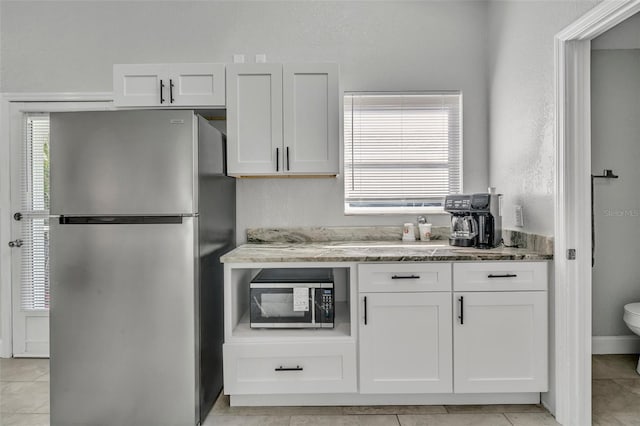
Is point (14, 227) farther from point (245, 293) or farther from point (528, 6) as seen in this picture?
point (528, 6)

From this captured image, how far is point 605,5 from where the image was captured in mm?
1707

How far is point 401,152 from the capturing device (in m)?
3.01

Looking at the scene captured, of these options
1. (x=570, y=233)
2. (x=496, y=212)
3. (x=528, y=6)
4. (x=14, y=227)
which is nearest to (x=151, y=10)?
(x=14, y=227)

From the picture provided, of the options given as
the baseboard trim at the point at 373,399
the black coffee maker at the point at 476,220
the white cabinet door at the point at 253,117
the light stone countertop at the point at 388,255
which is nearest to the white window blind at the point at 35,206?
the white cabinet door at the point at 253,117

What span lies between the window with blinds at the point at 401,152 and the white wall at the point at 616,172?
1.13 m

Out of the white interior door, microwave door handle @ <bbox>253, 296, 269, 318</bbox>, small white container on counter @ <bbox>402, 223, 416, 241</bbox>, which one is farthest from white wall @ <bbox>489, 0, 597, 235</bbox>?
the white interior door

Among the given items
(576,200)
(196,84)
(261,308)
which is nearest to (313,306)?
(261,308)

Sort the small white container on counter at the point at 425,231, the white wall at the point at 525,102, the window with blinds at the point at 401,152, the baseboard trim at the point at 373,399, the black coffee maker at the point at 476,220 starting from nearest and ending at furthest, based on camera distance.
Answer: the white wall at the point at 525,102 → the baseboard trim at the point at 373,399 → the black coffee maker at the point at 476,220 → the small white container on counter at the point at 425,231 → the window with blinds at the point at 401,152

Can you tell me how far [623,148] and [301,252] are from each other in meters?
2.69

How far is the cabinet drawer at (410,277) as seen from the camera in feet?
7.16

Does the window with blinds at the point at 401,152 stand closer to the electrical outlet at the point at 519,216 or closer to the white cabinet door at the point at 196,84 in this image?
the electrical outlet at the point at 519,216

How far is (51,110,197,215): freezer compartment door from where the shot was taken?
79.6 inches

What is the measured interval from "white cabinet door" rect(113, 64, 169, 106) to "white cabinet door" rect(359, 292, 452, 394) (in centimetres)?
189

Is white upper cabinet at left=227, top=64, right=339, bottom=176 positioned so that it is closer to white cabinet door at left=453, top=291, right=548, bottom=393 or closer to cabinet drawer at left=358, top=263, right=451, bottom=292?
cabinet drawer at left=358, top=263, right=451, bottom=292
